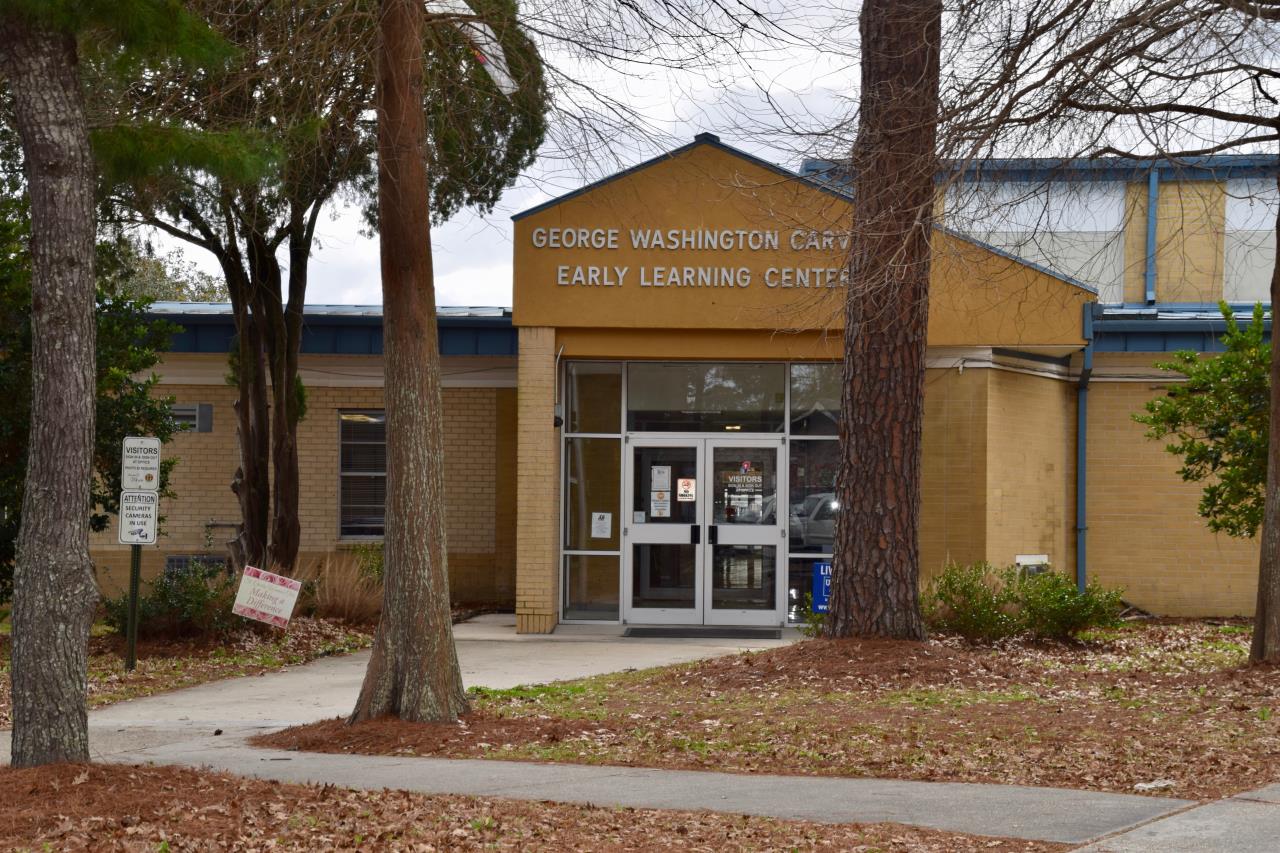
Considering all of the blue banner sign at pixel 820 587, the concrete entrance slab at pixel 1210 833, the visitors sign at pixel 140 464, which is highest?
the visitors sign at pixel 140 464

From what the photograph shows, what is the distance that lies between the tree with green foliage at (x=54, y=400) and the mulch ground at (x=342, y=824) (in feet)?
1.23

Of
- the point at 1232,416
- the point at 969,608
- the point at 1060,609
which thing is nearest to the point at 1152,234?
the point at 1232,416

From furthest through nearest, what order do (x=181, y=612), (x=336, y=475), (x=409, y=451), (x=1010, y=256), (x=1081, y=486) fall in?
(x=336, y=475)
(x=1081, y=486)
(x=181, y=612)
(x=1010, y=256)
(x=409, y=451)

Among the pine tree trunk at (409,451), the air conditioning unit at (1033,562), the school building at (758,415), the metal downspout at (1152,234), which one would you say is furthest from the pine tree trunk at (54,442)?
the metal downspout at (1152,234)

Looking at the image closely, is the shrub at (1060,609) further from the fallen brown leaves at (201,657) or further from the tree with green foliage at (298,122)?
the fallen brown leaves at (201,657)

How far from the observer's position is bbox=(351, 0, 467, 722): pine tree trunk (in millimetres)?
9758

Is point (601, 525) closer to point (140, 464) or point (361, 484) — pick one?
point (361, 484)

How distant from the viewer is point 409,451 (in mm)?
9852

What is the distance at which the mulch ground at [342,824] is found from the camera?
6.30 m

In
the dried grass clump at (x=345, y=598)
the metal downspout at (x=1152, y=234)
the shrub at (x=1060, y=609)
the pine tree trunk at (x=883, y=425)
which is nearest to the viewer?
the pine tree trunk at (x=883, y=425)

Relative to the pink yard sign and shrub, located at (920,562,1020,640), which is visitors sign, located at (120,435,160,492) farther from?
shrub, located at (920,562,1020,640)

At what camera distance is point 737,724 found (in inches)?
384

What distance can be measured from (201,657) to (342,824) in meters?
8.58

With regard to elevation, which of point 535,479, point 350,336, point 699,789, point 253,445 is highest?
point 350,336
